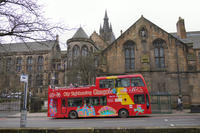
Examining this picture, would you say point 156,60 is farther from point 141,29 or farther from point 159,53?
point 141,29

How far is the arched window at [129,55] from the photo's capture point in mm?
24250

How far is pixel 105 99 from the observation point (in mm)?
15820

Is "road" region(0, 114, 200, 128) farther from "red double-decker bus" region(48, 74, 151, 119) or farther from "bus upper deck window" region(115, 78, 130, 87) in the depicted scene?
"bus upper deck window" region(115, 78, 130, 87)

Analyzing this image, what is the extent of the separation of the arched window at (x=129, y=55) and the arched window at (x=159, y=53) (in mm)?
3219

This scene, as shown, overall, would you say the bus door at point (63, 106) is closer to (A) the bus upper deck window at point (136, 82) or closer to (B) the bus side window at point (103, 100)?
(B) the bus side window at point (103, 100)

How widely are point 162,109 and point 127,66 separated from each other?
8.06 meters

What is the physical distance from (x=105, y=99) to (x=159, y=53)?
40.9 ft

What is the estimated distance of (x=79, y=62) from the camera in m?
27.1

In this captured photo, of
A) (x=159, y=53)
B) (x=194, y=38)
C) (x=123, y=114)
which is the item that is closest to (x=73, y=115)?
(x=123, y=114)

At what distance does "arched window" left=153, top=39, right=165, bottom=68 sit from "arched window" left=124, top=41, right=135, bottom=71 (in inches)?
127

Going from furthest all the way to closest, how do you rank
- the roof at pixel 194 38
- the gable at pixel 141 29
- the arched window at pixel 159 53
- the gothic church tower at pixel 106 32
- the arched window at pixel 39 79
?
the gothic church tower at pixel 106 32
the arched window at pixel 39 79
the roof at pixel 194 38
the gable at pixel 141 29
the arched window at pixel 159 53

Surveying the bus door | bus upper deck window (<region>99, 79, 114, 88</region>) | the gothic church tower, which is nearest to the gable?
bus upper deck window (<region>99, 79, 114, 88</region>)

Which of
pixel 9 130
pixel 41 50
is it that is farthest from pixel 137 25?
pixel 41 50

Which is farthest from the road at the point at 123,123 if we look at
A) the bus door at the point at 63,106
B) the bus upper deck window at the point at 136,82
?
the bus upper deck window at the point at 136,82
